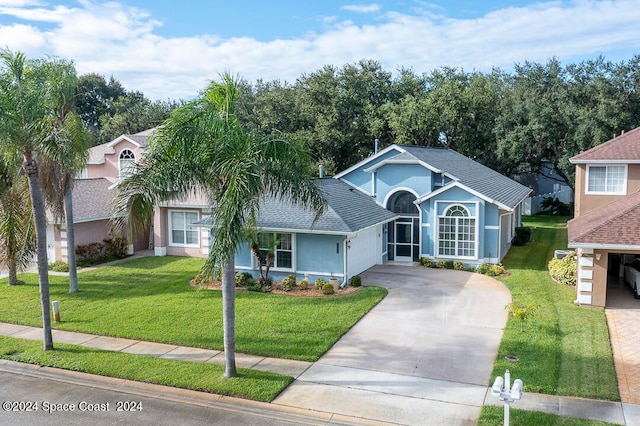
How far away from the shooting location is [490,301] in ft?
57.1

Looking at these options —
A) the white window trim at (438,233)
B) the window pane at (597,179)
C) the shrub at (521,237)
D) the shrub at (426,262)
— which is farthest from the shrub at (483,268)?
the shrub at (521,237)

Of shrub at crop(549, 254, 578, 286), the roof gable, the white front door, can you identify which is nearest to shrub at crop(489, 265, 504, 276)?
shrub at crop(549, 254, 578, 286)

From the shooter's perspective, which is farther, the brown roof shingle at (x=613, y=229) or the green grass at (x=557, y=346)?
the brown roof shingle at (x=613, y=229)

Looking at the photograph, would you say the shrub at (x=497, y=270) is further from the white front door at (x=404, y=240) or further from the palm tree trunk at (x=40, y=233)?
the palm tree trunk at (x=40, y=233)

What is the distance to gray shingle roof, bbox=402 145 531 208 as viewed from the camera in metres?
23.2

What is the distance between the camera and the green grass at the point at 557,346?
10766mm

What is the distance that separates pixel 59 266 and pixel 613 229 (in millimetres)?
21439

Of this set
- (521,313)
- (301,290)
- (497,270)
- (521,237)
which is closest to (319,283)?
(301,290)

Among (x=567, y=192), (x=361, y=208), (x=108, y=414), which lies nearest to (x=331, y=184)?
(x=361, y=208)

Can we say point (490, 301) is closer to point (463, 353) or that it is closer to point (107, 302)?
point (463, 353)

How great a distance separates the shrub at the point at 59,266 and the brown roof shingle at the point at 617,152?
21.9 meters

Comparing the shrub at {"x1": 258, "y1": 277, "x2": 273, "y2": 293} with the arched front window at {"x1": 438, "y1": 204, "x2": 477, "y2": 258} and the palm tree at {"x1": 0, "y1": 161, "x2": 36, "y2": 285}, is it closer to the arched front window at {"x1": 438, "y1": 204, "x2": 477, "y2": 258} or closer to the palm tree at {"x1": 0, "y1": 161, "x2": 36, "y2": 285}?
the arched front window at {"x1": 438, "y1": 204, "x2": 477, "y2": 258}

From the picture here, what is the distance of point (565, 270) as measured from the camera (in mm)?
19375

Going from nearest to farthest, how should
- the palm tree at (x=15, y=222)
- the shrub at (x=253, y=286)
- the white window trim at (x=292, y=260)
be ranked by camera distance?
the palm tree at (x=15, y=222) < the shrub at (x=253, y=286) < the white window trim at (x=292, y=260)
